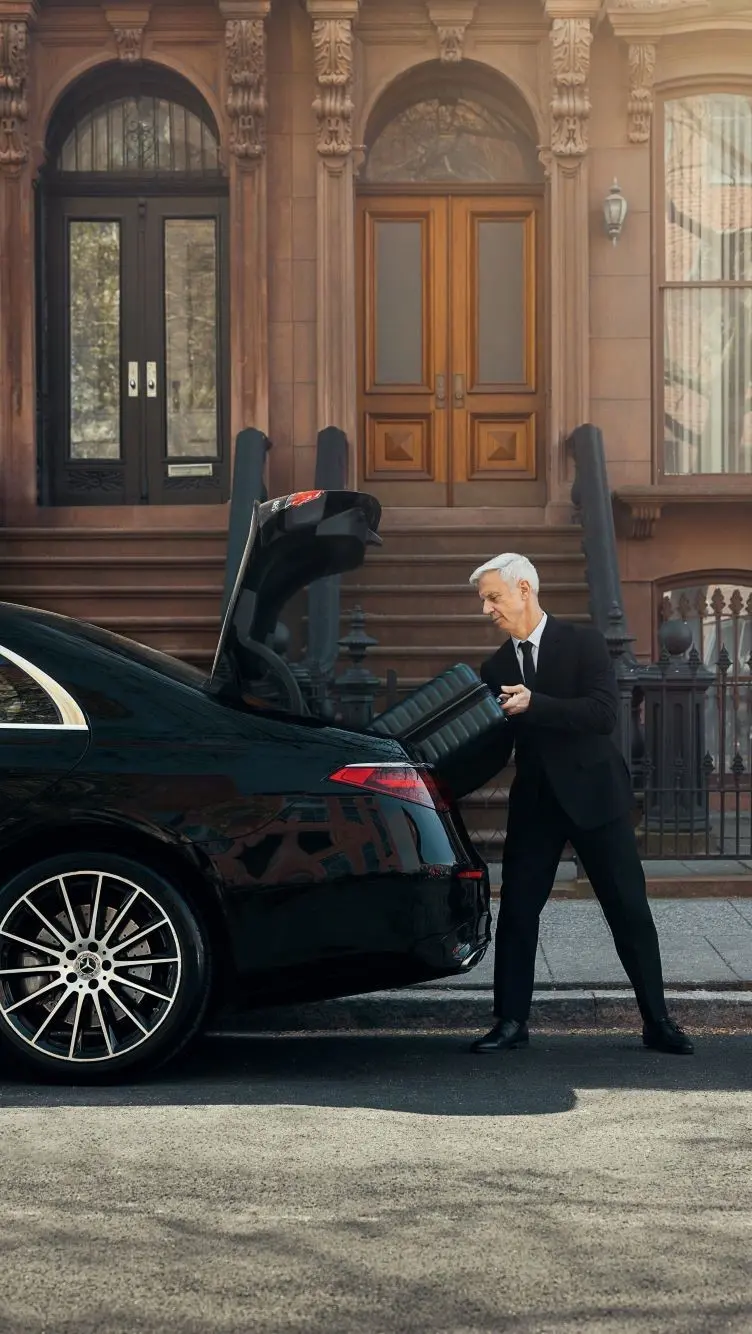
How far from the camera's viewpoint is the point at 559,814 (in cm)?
679

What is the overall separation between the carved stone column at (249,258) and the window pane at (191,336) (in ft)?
2.19

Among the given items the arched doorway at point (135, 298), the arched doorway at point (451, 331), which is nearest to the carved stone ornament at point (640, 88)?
the arched doorway at point (451, 331)

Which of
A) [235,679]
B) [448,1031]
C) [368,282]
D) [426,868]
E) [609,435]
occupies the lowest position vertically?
[448,1031]

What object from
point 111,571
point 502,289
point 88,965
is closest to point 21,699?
point 88,965

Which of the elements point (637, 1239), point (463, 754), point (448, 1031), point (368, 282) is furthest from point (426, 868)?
point (368, 282)

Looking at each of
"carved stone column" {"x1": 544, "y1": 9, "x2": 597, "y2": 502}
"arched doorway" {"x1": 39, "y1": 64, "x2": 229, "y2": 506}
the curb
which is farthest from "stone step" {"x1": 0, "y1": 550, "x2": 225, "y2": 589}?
the curb

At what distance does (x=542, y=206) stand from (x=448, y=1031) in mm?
9757

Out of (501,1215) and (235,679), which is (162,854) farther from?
(501,1215)

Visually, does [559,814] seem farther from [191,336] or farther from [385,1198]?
[191,336]

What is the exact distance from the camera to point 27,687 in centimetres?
625

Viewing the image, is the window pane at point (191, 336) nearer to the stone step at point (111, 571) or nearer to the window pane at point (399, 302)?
the window pane at point (399, 302)

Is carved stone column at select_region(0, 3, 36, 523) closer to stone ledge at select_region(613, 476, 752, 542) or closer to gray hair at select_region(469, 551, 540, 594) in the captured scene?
stone ledge at select_region(613, 476, 752, 542)

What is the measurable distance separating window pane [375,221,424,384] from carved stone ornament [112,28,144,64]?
2345mm

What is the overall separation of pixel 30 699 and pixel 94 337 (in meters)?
9.91
